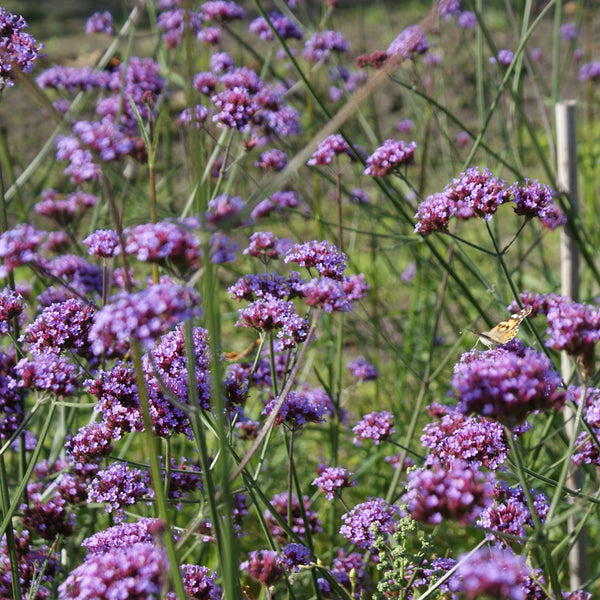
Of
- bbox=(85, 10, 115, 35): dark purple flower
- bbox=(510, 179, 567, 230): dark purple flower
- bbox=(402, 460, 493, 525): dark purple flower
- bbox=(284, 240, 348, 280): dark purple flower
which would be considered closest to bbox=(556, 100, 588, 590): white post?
bbox=(510, 179, 567, 230): dark purple flower

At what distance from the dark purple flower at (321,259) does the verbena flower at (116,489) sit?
563 mm

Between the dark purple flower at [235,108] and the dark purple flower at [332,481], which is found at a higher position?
the dark purple flower at [235,108]

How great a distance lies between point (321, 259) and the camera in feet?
5.65

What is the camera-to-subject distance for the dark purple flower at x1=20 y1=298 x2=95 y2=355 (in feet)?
5.25

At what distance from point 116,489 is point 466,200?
3.17 ft

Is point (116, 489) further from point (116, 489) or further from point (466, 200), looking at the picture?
point (466, 200)

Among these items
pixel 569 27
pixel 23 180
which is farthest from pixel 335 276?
pixel 569 27

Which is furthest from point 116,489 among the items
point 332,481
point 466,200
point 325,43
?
point 325,43

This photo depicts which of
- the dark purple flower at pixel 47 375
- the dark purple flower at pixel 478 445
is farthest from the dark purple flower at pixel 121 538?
the dark purple flower at pixel 478 445

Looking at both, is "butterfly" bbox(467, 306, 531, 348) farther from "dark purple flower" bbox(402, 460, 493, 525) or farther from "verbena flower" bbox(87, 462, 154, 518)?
"verbena flower" bbox(87, 462, 154, 518)

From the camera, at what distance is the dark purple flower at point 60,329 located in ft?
5.25

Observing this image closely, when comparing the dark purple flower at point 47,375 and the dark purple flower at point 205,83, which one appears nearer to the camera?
the dark purple flower at point 47,375

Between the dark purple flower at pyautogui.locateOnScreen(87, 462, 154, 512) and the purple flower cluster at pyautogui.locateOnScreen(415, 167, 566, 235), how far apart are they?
81cm

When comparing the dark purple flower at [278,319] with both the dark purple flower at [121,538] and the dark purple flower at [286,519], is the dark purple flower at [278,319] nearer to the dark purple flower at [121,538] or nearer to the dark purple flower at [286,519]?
the dark purple flower at [121,538]
